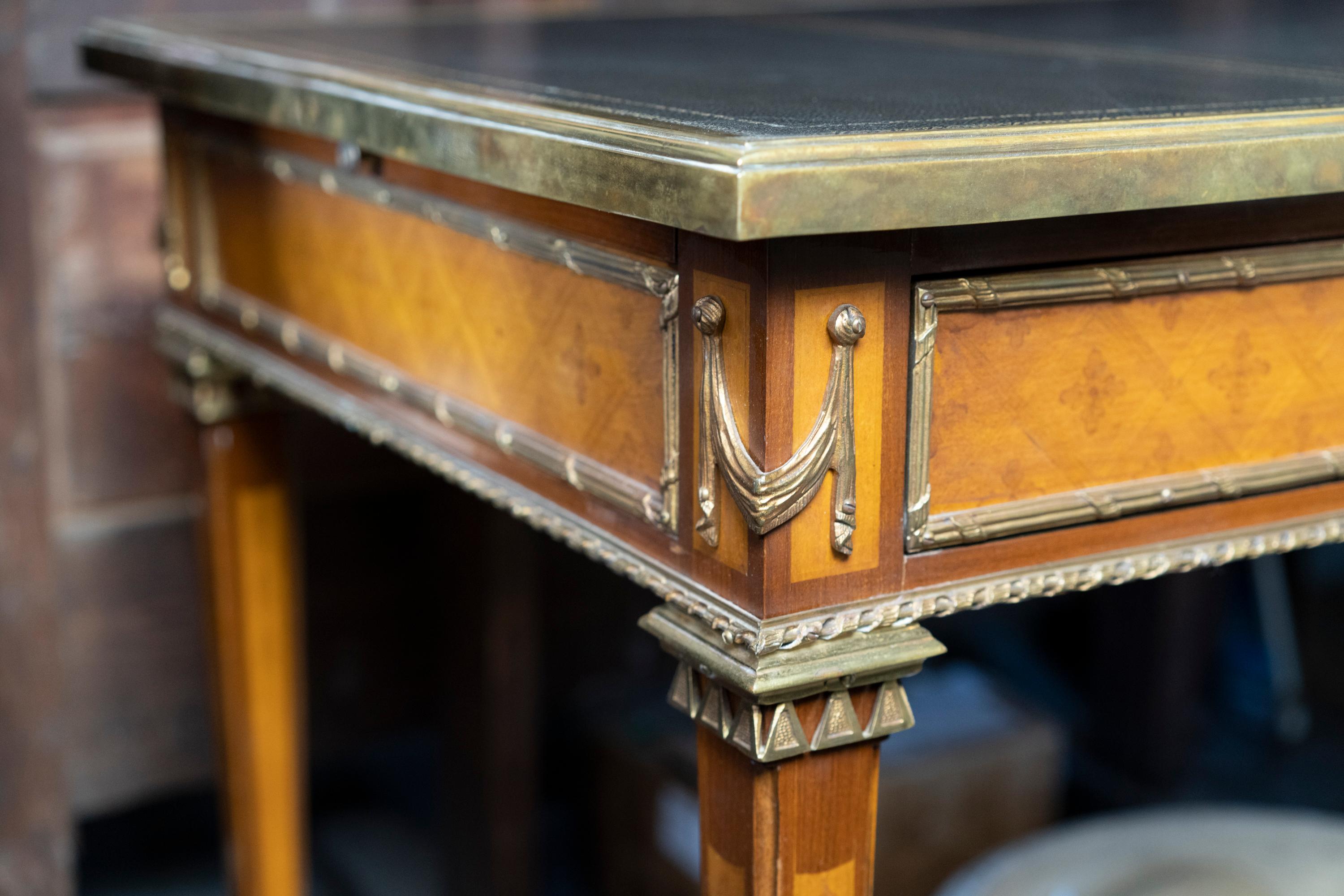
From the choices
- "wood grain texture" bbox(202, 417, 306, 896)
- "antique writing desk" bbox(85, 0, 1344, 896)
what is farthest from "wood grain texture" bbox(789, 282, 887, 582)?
"wood grain texture" bbox(202, 417, 306, 896)

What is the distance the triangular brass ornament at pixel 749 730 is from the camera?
0.55 metres

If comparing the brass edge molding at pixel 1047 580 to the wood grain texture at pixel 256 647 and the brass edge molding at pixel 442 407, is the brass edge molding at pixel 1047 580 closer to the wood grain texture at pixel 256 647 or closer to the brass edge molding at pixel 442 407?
the brass edge molding at pixel 442 407

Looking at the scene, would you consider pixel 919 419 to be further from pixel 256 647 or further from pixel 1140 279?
pixel 256 647

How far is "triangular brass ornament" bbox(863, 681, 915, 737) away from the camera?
575 mm

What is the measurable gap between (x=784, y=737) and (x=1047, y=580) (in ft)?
0.41

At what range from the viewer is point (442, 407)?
0.75m

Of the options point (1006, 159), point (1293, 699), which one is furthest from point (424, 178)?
point (1293, 699)

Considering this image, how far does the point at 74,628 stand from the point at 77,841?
393 millimetres

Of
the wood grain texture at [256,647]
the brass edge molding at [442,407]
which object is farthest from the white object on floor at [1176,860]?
the brass edge molding at [442,407]

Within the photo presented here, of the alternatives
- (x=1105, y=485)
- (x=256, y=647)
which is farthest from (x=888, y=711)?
(x=256, y=647)

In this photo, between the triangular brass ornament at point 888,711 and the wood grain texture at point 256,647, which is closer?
the triangular brass ornament at point 888,711

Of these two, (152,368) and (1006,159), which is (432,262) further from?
(152,368)

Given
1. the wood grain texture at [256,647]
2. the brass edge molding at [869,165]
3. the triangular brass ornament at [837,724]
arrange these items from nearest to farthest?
the brass edge molding at [869,165] < the triangular brass ornament at [837,724] < the wood grain texture at [256,647]

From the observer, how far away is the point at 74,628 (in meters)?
1.35
